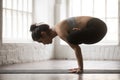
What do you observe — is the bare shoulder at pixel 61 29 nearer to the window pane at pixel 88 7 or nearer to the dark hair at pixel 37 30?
the dark hair at pixel 37 30

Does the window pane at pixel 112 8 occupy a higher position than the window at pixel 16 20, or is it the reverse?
the window pane at pixel 112 8

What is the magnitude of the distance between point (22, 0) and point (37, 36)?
347 centimetres

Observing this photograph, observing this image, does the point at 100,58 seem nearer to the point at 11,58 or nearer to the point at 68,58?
the point at 68,58

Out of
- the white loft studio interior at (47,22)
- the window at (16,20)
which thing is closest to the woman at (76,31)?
the white loft studio interior at (47,22)

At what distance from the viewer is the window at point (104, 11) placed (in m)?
9.00

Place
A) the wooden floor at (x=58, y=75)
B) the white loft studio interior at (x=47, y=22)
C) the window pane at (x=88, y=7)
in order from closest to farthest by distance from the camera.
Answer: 1. the wooden floor at (x=58, y=75)
2. the white loft studio interior at (x=47, y=22)
3. the window pane at (x=88, y=7)

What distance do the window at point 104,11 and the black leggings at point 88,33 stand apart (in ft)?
15.4

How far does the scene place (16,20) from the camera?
718 centimetres

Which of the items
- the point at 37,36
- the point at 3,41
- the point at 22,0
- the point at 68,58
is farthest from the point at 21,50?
the point at 37,36

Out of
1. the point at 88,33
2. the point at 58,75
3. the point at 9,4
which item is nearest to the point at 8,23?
the point at 9,4

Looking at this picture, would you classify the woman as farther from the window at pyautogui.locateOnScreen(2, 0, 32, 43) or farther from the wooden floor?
the window at pyautogui.locateOnScreen(2, 0, 32, 43)

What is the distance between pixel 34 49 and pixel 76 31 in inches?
136

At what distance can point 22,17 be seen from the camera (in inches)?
295

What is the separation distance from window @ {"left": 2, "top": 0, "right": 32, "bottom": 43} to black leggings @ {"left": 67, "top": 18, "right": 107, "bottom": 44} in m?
2.53
